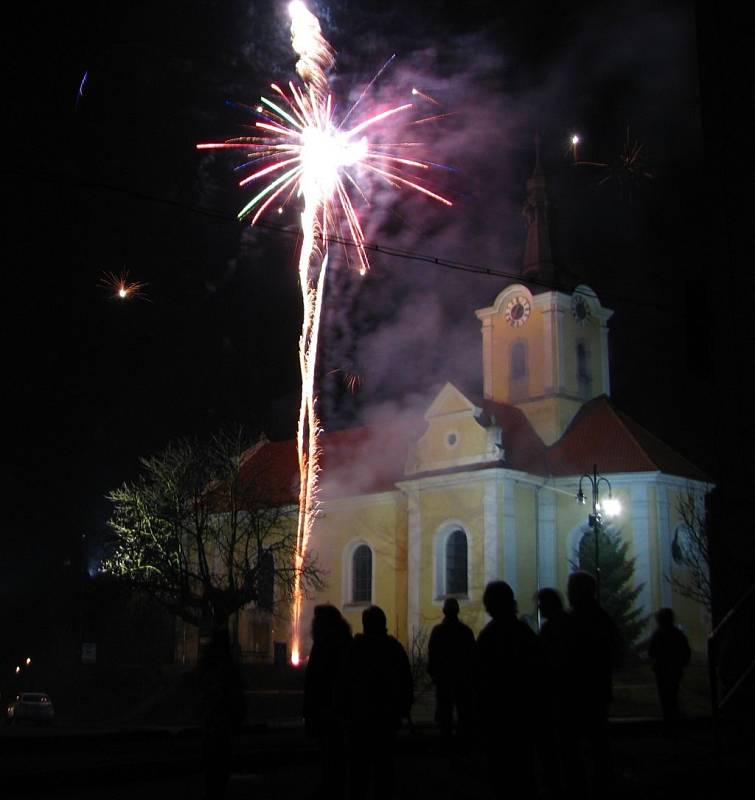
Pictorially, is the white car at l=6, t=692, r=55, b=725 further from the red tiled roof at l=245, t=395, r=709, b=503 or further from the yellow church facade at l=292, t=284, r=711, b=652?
the yellow church facade at l=292, t=284, r=711, b=652

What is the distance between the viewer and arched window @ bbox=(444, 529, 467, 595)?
4109cm

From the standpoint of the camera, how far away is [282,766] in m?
12.2

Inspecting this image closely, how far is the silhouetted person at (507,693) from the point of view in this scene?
708cm

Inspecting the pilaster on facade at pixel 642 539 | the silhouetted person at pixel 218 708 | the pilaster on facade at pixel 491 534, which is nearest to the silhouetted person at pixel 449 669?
the silhouetted person at pixel 218 708

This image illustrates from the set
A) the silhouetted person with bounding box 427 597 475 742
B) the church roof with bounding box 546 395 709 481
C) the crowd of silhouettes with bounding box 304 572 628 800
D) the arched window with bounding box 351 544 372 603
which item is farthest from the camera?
the arched window with bounding box 351 544 372 603

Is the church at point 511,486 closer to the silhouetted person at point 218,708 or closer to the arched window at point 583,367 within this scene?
the arched window at point 583,367

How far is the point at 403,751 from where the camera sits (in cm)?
1288

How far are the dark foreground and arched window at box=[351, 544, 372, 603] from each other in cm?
3007

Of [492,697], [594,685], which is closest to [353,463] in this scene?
[594,685]

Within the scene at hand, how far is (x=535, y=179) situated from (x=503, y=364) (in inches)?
327

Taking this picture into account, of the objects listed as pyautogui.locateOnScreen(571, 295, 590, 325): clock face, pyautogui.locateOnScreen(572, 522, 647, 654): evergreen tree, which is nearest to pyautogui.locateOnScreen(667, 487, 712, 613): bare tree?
pyautogui.locateOnScreen(572, 522, 647, 654): evergreen tree

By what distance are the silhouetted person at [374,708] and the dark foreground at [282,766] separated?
1.50 m

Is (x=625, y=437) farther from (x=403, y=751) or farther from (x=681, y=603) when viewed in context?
(x=403, y=751)

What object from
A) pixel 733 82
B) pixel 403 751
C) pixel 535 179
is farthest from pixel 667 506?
pixel 403 751
